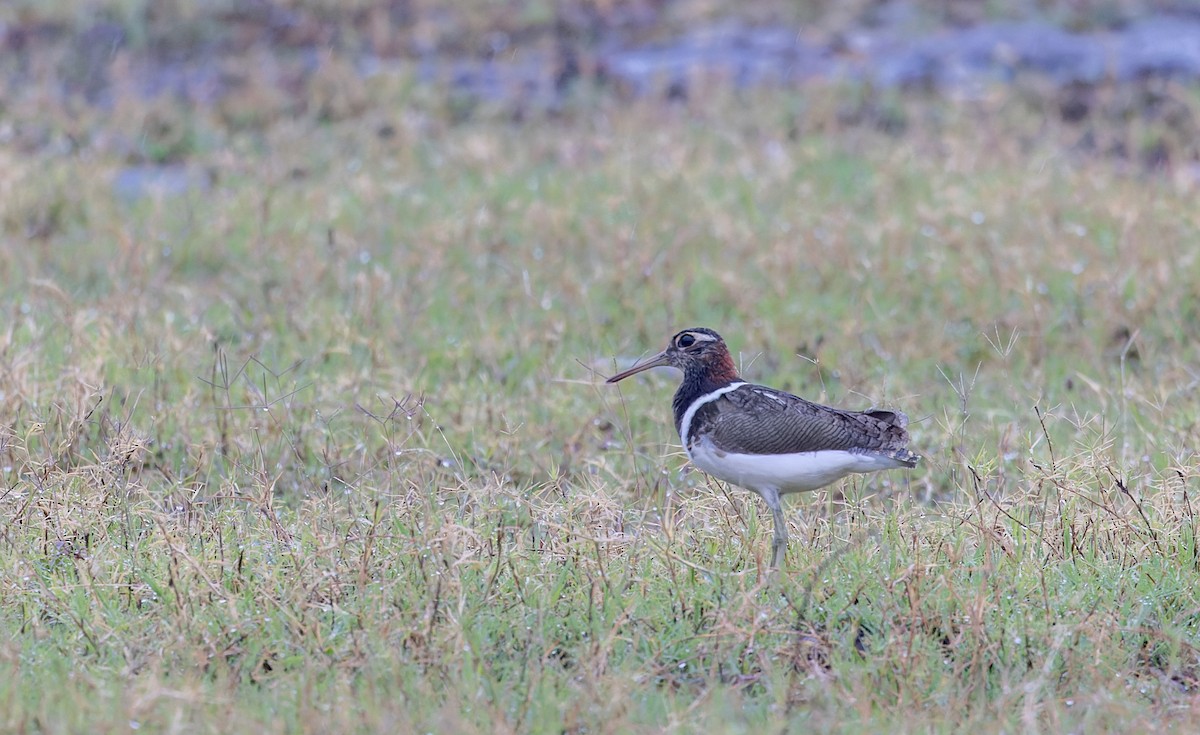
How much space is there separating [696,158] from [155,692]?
317 inches

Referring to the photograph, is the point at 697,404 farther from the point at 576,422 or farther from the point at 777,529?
the point at 576,422

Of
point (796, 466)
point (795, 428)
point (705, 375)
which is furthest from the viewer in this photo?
point (705, 375)

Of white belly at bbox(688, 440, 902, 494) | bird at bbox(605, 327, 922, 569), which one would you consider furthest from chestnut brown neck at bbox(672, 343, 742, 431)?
white belly at bbox(688, 440, 902, 494)

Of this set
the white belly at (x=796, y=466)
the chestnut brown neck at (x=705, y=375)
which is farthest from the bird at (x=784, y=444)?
the chestnut brown neck at (x=705, y=375)

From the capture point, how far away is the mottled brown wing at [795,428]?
201 inches

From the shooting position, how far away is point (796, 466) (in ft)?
16.6

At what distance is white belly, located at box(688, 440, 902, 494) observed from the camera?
16.6 feet

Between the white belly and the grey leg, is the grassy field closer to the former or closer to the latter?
the grey leg

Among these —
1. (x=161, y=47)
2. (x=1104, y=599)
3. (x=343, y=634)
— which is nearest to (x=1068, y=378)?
(x=1104, y=599)

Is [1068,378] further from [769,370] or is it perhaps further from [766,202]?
[766,202]

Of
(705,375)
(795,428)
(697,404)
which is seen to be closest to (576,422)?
(705,375)

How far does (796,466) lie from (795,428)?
6.4 inches

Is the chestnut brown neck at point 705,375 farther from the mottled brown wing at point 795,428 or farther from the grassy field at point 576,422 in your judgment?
the grassy field at point 576,422

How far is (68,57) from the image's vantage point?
1394 centimetres
